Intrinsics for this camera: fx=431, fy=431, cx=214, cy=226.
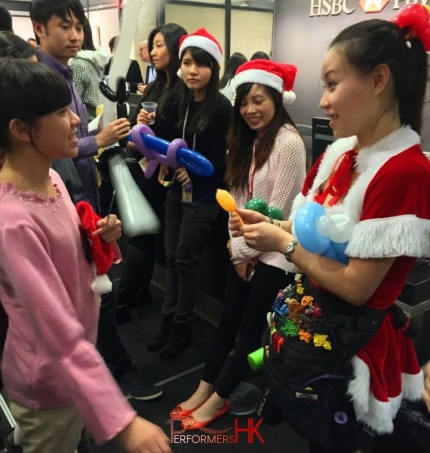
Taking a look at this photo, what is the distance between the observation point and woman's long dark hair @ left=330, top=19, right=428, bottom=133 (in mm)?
881

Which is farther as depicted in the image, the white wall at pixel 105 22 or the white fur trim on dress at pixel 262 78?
the white wall at pixel 105 22

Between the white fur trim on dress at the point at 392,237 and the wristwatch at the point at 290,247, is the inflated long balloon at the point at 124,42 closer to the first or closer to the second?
the wristwatch at the point at 290,247

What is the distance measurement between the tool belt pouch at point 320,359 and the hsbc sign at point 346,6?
4302 millimetres

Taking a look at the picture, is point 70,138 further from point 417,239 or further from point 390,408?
point 390,408

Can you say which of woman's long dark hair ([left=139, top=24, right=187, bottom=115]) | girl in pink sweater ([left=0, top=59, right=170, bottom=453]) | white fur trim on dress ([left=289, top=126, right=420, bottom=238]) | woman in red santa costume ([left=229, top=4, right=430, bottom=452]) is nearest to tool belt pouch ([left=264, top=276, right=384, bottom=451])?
woman in red santa costume ([left=229, top=4, right=430, bottom=452])

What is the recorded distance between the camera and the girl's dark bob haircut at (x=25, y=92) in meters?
0.84

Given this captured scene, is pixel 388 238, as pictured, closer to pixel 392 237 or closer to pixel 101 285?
pixel 392 237

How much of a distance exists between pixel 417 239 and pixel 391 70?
1.15ft

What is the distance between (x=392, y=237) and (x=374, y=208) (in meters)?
0.07

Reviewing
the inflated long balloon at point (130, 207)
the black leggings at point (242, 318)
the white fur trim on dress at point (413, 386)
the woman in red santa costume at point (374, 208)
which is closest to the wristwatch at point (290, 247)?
the woman in red santa costume at point (374, 208)

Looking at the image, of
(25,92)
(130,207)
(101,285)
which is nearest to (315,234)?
(101,285)

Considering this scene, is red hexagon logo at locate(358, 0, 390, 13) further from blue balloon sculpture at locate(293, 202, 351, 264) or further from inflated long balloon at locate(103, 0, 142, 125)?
blue balloon sculpture at locate(293, 202, 351, 264)

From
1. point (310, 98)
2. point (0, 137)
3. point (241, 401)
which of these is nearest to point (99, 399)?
point (0, 137)

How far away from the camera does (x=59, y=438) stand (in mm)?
971
